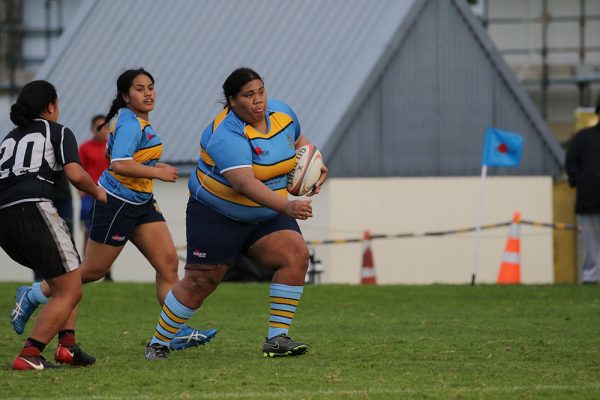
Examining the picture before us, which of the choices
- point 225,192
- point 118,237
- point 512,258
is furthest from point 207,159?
point 512,258

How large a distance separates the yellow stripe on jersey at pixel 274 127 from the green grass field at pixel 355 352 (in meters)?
1.39

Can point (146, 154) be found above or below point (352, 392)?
above

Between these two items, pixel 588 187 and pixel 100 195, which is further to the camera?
pixel 588 187

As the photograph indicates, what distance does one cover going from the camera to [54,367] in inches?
362

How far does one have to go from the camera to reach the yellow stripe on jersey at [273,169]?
916 cm

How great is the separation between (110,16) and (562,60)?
65.6ft

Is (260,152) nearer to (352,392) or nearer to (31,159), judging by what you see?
(31,159)

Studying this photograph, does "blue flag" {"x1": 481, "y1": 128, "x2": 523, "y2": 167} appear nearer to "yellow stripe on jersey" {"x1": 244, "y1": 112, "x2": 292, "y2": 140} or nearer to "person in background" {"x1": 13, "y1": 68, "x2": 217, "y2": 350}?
"person in background" {"x1": 13, "y1": 68, "x2": 217, "y2": 350}

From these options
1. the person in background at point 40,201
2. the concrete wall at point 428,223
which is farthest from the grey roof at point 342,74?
the person in background at point 40,201

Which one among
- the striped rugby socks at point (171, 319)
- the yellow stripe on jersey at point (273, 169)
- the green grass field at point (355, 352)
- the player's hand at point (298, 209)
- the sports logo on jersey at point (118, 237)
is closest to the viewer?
the green grass field at point (355, 352)

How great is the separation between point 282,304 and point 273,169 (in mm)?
833

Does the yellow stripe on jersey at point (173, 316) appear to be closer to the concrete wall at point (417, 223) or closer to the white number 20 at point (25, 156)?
the white number 20 at point (25, 156)

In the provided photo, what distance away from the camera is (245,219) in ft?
30.5

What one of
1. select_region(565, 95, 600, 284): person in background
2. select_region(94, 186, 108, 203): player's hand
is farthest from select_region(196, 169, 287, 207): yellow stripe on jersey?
select_region(565, 95, 600, 284): person in background
